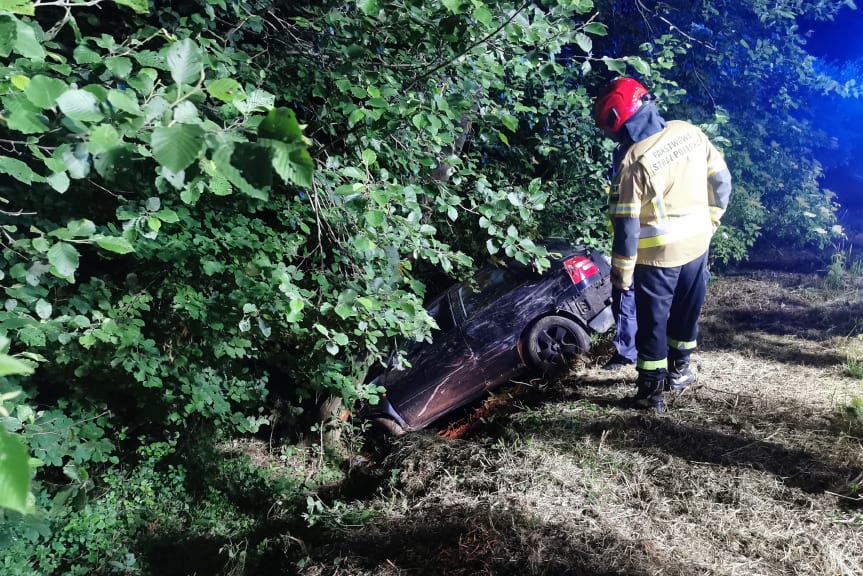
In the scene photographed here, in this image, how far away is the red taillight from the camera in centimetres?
479

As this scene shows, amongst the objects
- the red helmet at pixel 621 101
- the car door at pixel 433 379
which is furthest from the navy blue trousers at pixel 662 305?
the car door at pixel 433 379

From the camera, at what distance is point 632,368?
4320 millimetres

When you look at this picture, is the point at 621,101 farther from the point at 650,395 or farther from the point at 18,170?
the point at 18,170

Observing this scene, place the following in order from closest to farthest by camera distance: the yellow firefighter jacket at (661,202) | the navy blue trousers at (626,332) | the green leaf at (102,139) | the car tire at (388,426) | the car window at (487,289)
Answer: the green leaf at (102,139) < the yellow firefighter jacket at (661,202) < the navy blue trousers at (626,332) < the car tire at (388,426) < the car window at (487,289)

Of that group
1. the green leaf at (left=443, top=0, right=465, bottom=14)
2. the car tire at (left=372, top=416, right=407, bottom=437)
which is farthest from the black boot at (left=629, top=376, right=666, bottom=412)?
the green leaf at (left=443, top=0, right=465, bottom=14)

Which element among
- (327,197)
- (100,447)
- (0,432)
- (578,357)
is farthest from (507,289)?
(0,432)

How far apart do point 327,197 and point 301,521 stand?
2.45m

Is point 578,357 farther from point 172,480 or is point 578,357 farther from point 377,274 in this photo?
point 172,480

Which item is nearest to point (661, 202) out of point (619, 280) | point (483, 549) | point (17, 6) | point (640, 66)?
point (619, 280)

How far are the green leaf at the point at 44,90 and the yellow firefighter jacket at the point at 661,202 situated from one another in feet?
9.81

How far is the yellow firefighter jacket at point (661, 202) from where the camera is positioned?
128 inches

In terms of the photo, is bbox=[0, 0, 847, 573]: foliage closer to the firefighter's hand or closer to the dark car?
the dark car

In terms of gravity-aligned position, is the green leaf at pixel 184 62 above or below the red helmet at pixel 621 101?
below

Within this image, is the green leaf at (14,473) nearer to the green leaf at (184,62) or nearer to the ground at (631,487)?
the green leaf at (184,62)
